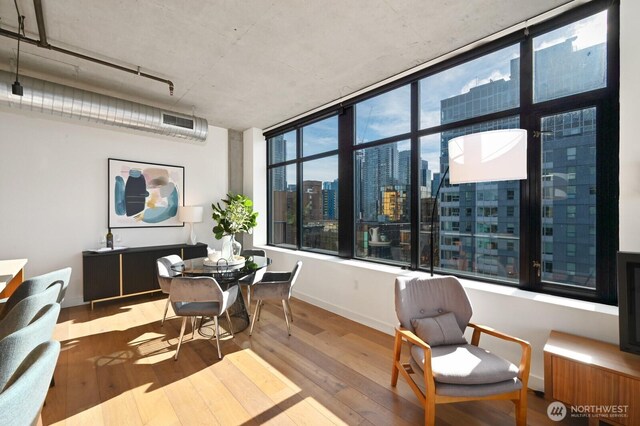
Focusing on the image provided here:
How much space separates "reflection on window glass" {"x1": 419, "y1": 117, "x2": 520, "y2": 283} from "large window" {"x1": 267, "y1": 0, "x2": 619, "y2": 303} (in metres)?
0.01

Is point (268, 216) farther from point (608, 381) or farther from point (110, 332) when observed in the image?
point (608, 381)

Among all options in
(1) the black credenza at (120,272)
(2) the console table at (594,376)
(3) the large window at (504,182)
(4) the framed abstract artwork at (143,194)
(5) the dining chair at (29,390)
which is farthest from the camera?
(4) the framed abstract artwork at (143,194)

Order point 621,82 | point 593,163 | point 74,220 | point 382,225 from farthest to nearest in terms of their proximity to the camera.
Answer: point 74,220 < point 382,225 < point 593,163 < point 621,82

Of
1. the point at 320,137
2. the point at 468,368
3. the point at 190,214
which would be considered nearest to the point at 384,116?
the point at 320,137

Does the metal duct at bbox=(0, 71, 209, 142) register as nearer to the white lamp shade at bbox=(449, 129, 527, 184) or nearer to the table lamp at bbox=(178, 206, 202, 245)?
the table lamp at bbox=(178, 206, 202, 245)

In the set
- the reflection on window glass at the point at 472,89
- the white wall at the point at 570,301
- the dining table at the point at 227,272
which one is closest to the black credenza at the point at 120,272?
the dining table at the point at 227,272

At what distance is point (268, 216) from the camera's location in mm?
6059

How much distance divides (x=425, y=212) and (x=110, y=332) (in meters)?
4.05

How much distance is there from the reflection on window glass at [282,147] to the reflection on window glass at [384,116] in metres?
1.63

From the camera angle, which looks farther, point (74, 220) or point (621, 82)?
point (74, 220)

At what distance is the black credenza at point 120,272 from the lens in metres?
4.11

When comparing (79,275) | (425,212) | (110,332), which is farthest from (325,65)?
(79,275)

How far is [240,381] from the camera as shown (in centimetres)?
249

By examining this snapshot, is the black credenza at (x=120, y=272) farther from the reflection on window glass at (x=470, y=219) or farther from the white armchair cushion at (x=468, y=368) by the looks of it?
the white armchair cushion at (x=468, y=368)
